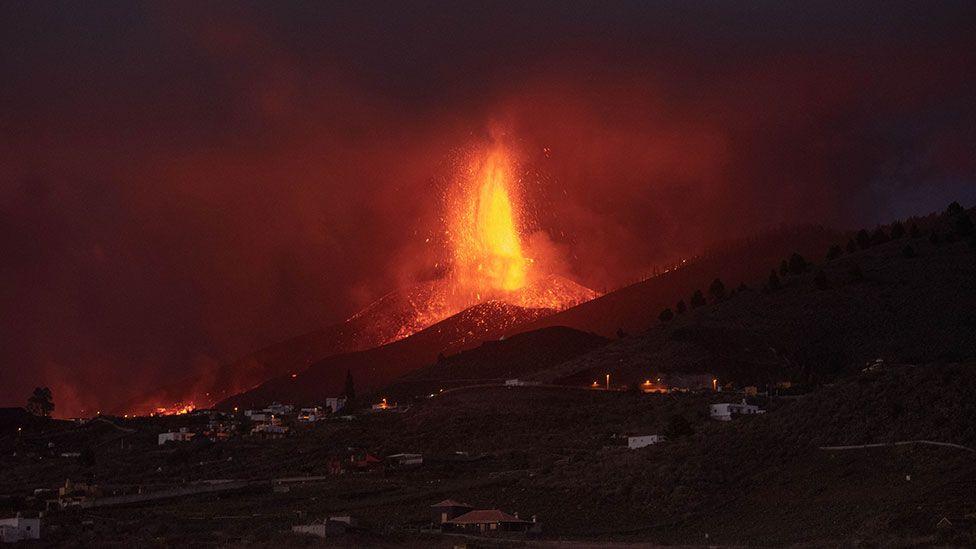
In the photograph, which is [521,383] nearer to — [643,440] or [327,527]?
[643,440]

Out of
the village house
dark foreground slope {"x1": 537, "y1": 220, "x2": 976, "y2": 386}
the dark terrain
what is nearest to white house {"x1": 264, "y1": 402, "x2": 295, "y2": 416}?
the dark terrain

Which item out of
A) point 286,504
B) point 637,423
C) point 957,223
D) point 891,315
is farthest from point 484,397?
point 957,223

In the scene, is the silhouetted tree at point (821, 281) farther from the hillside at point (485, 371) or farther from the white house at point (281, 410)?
the white house at point (281, 410)

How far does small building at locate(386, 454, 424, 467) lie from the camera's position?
398 feet

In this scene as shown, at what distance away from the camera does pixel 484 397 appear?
158 metres

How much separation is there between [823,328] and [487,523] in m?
88.0

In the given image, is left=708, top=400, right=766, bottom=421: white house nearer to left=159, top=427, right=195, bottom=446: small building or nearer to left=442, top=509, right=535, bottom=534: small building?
left=442, top=509, right=535, bottom=534: small building

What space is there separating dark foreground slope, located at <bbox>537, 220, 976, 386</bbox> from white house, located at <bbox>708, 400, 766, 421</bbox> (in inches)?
831

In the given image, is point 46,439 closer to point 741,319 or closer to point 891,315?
point 741,319

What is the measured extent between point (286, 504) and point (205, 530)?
14.9 m

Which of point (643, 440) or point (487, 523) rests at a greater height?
point (643, 440)

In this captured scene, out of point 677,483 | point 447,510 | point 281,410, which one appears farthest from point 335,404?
point 677,483

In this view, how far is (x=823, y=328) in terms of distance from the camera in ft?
540

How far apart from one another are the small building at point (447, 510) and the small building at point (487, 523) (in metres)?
1.31
